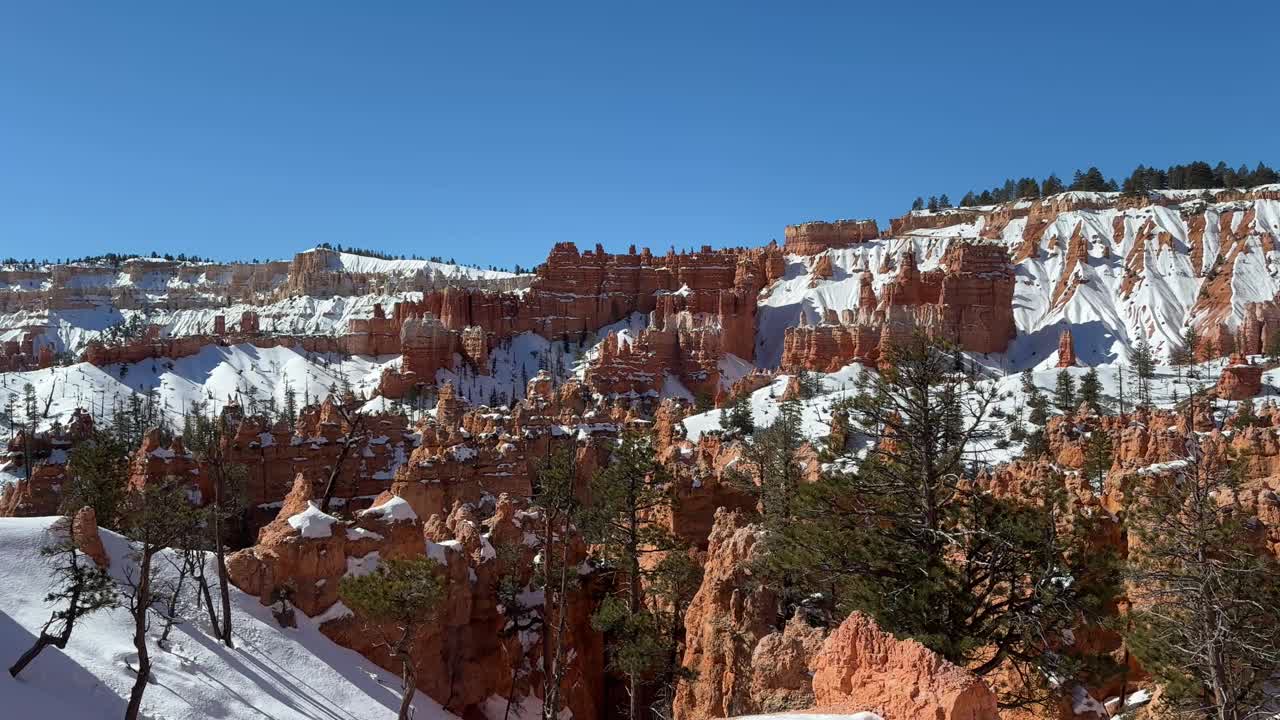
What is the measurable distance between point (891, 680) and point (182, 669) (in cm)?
1444

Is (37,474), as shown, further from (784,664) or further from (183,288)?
(183,288)

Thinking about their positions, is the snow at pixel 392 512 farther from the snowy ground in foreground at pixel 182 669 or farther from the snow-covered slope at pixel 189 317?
the snow-covered slope at pixel 189 317

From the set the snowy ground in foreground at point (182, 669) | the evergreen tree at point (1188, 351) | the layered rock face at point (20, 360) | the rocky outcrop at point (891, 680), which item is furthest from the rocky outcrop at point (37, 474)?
the evergreen tree at point (1188, 351)

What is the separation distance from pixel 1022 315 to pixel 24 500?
9716 centimetres

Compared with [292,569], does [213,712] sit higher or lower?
lower

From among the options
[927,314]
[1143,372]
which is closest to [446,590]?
[1143,372]

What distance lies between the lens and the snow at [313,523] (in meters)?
21.6

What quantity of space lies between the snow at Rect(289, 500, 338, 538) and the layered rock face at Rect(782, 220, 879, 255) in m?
114

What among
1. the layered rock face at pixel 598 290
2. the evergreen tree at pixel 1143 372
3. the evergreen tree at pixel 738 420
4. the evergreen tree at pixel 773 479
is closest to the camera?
the evergreen tree at pixel 773 479

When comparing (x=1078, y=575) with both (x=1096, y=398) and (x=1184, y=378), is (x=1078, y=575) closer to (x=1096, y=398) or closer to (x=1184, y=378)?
(x=1096, y=398)

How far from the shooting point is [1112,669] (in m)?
14.4

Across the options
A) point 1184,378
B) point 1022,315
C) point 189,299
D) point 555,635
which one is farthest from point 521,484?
point 189,299

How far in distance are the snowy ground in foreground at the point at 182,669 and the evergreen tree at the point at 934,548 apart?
31.1 feet

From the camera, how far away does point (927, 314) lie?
94.7m
